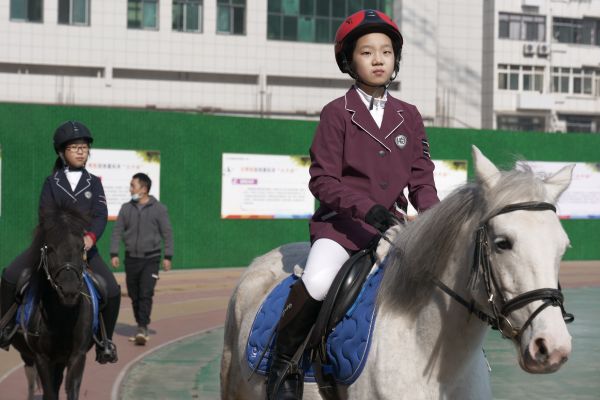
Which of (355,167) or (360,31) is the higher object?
(360,31)

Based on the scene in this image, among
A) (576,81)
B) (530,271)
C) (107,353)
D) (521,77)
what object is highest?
(521,77)

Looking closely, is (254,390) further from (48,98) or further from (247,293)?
(48,98)

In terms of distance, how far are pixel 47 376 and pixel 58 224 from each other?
1.27 meters

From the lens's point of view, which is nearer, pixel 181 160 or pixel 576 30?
pixel 181 160

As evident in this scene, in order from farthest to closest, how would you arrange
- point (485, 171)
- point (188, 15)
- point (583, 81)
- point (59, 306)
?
point (583, 81), point (188, 15), point (59, 306), point (485, 171)

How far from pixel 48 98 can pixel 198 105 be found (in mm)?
8314

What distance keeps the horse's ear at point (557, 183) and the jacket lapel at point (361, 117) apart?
3.53 ft

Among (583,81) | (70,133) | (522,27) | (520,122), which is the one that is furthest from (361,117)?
(583,81)

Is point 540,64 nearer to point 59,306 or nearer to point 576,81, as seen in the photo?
point 576,81

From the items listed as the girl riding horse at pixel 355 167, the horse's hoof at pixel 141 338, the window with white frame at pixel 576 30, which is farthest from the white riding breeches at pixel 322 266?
the window with white frame at pixel 576 30

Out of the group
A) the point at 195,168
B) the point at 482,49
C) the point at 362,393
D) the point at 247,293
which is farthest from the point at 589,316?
the point at 482,49

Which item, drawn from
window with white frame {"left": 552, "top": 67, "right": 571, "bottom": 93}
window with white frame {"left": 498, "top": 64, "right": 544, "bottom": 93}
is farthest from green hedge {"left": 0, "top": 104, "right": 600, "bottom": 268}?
window with white frame {"left": 552, "top": 67, "right": 571, "bottom": 93}

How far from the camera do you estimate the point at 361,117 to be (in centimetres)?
532

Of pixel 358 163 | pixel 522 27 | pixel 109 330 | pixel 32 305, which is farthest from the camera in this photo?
pixel 522 27
